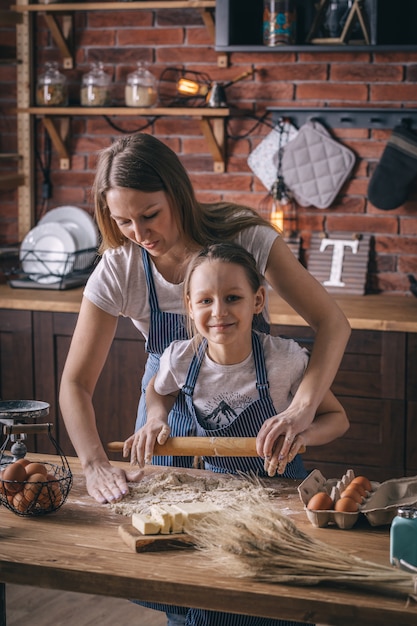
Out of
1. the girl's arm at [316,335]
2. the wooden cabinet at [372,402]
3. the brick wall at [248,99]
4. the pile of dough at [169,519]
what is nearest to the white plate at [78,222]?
the brick wall at [248,99]

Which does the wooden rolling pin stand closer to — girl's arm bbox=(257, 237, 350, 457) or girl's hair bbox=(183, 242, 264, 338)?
girl's arm bbox=(257, 237, 350, 457)

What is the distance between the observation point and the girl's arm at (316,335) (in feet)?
6.22

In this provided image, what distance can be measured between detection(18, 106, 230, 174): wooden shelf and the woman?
1.56 m

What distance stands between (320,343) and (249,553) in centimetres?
76

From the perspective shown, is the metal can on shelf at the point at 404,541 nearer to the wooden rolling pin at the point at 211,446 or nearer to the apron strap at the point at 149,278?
the wooden rolling pin at the point at 211,446

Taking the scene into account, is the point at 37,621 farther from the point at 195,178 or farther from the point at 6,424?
the point at 195,178

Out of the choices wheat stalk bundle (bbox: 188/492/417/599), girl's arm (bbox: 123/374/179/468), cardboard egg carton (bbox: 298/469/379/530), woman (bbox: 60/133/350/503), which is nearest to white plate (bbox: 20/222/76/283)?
woman (bbox: 60/133/350/503)

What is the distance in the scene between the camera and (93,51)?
13.5 feet

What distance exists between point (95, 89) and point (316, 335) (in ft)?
7.21

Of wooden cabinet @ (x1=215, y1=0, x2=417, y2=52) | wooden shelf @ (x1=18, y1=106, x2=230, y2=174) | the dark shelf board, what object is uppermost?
wooden cabinet @ (x1=215, y1=0, x2=417, y2=52)

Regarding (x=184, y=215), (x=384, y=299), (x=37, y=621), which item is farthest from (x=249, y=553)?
(x=384, y=299)

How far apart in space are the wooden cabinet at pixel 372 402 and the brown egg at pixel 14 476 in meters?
1.76

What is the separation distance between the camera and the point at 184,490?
1.88 metres

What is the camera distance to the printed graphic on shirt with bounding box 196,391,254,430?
209 cm
